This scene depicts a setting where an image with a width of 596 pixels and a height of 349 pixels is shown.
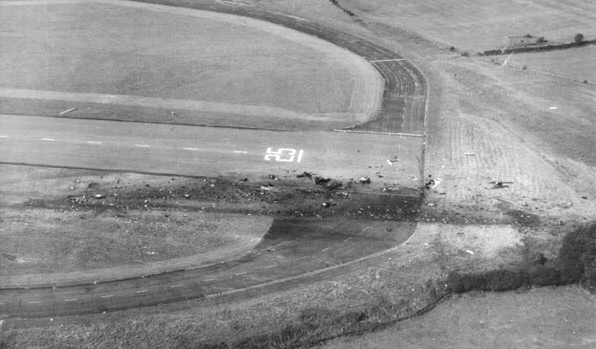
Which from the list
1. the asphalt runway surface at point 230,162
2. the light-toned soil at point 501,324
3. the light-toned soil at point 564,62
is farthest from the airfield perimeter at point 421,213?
the light-toned soil at point 564,62

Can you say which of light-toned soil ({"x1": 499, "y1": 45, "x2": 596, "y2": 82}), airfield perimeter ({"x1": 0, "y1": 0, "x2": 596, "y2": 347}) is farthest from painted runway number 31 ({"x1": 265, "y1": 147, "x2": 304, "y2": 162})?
light-toned soil ({"x1": 499, "y1": 45, "x2": 596, "y2": 82})

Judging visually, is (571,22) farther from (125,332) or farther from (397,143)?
(125,332)

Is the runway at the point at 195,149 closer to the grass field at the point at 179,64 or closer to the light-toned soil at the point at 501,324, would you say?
the grass field at the point at 179,64

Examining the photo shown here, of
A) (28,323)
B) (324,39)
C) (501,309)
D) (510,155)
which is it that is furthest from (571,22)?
(28,323)

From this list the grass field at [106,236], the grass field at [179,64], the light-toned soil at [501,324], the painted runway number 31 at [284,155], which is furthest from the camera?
the grass field at [179,64]

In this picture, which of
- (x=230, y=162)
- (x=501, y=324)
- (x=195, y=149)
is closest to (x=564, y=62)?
(x=230, y=162)
